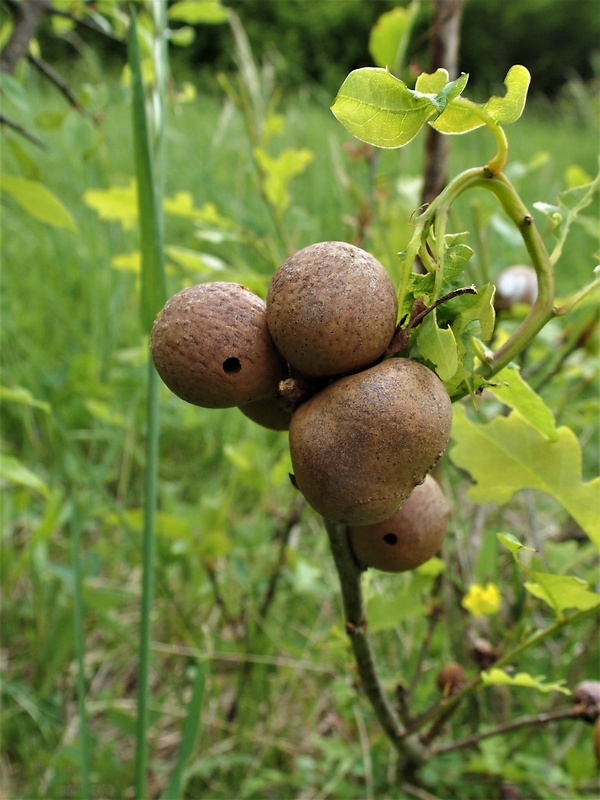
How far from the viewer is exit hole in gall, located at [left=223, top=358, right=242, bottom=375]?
50 cm

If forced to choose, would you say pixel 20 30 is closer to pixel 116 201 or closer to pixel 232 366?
pixel 116 201

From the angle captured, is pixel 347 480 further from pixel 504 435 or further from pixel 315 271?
pixel 504 435

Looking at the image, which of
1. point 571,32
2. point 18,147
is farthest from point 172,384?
point 571,32

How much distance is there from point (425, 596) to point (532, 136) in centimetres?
469

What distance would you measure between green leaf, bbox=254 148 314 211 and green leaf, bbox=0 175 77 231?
0.36 m

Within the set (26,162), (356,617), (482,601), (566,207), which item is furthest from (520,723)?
(26,162)

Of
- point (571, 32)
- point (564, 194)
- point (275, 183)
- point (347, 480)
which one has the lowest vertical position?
point (571, 32)

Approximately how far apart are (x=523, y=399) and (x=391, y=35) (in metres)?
0.87

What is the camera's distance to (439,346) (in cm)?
48

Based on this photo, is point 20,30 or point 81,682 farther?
point 20,30

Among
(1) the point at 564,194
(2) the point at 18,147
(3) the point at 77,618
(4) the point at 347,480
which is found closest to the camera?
(4) the point at 347,480

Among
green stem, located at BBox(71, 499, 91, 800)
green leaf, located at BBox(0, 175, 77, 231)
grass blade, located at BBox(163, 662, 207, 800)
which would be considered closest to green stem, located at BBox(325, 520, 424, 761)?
grass blade, located at BBox(163, 662, 207, 800)

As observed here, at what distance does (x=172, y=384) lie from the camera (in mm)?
509

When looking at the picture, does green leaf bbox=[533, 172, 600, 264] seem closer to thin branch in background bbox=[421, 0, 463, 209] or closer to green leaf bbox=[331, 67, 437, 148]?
green leaf bbox=[331, 67, 437, 148]
